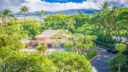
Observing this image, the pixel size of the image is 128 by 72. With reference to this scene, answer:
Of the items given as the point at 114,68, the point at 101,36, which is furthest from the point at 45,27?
the point at 114,68

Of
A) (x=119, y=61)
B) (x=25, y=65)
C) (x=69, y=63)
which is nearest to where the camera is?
(x=25, y=65)

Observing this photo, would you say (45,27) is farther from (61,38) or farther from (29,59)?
(29,59)

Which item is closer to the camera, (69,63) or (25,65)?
(25,65)

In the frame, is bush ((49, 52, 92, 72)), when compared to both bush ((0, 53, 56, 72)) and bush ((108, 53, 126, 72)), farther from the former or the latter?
bush ((108, 53, 126, 72))

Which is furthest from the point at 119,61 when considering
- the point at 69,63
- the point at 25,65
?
the point at 25,65

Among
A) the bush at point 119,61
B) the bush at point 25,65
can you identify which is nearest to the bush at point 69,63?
the bush at point 25,65

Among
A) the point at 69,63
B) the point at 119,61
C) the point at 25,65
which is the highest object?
the point at 25,65

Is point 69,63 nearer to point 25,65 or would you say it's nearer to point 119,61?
point 25,65

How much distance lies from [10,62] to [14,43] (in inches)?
421

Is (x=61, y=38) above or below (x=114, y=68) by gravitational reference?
above

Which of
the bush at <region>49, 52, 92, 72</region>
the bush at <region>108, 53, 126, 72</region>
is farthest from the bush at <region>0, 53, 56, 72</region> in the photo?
the bush at <region>108, 53, 126, 72</region>

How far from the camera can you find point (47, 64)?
233 inches

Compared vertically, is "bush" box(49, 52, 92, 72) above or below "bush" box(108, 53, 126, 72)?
above

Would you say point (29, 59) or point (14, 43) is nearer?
point (29, 59)
